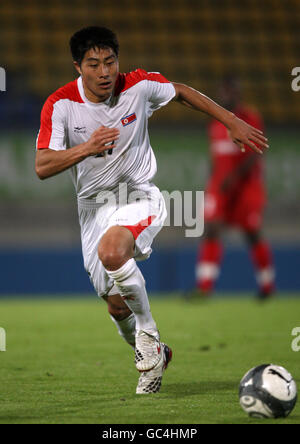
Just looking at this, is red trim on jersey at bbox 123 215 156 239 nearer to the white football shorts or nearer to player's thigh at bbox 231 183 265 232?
the white football shorts

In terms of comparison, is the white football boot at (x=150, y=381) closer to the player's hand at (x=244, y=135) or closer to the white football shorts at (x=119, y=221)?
the white football shorts at (x=119, y=221)

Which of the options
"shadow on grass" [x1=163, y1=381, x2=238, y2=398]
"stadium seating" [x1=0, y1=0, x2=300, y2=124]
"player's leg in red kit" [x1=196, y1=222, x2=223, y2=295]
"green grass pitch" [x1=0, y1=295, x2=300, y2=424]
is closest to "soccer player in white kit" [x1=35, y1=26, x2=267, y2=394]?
"shadow on grass" [x1=163, y1=381, x2=238, y2=398]

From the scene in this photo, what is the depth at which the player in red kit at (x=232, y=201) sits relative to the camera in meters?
9.02

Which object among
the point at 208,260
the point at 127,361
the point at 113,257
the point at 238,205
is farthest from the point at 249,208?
the point at 113,257

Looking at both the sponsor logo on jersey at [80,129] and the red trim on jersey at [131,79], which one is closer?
the sponsor logo on jersey at [80,129]

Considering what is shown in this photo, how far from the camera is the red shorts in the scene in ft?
30.1

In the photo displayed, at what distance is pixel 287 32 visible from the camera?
15.1 metres

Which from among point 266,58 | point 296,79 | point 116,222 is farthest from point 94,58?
point 266,58

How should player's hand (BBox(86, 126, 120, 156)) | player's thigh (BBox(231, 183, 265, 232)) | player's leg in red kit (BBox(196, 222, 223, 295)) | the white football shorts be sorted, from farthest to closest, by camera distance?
player's thigh (BBox(231, 183, 265, 232)) < player's leg in red kit (BBox(196, 222, 223, 295)) < the white football shorts < player's hand (BBox(86, 126, 120, 156))

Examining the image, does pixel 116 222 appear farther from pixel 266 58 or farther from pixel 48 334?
pixel 266 58

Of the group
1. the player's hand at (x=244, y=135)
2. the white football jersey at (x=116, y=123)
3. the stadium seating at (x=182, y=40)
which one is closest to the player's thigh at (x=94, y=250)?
the white football jersey at (x=116, y=123)

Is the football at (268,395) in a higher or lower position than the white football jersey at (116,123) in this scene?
lower

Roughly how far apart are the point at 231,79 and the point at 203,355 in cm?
428

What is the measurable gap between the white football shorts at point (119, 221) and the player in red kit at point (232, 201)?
4.62 m
